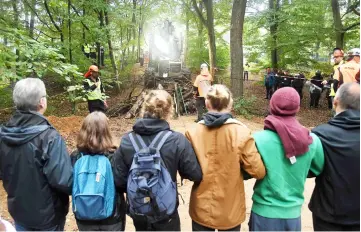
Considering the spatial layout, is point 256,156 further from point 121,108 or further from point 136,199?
point 121,108

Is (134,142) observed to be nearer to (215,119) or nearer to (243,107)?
(215,119)

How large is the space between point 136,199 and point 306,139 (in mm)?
1306

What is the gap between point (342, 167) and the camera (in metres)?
2.35

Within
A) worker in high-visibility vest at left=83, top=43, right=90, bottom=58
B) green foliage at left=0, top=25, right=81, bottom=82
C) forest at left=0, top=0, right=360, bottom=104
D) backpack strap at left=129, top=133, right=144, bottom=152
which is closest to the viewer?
backpack strap at left=129, top=133, right=144, bottom=152

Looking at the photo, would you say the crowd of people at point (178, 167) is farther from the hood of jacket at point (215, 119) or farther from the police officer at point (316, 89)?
the police officer at point (316, 89)

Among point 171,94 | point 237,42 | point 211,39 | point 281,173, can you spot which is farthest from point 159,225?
point 211,39

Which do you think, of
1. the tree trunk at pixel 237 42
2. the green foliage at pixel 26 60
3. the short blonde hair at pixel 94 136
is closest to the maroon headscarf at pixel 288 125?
the short blonde hair at pixel 94 136

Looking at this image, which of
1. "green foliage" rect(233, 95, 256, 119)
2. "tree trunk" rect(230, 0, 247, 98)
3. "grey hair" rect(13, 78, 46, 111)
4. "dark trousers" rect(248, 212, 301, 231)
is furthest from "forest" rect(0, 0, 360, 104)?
"dark trousers" rect(248, 212, 301, 231)

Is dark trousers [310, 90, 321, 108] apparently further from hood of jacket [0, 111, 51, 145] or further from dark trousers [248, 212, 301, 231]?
hood of jacket [0, 111, 51, 145]

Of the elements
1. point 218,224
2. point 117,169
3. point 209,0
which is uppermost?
point 209,0

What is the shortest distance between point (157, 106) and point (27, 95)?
987 mm

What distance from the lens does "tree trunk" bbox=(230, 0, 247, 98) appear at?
12.4 meters

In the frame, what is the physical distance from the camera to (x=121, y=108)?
1266cm

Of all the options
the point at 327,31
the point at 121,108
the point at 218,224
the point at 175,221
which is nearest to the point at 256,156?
the point at 218,224
